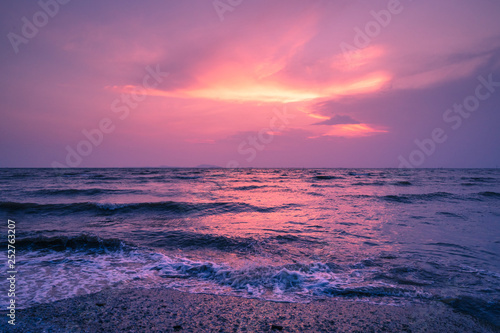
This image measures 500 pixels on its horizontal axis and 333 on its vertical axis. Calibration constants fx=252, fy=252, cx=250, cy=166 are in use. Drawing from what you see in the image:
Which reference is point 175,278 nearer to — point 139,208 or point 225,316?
point 225,316

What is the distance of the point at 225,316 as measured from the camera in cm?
365

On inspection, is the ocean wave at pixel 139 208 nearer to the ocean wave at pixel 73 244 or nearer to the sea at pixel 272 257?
the sea at pixel 272 257

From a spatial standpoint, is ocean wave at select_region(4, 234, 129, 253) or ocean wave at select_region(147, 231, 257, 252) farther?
ocean wave at select_region(147, 231, 257, 252)

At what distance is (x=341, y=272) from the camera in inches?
213

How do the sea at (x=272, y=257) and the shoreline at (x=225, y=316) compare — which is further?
the sea at (x=272, y=257)

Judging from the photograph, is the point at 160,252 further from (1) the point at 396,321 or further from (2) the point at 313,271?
(1) the point at 396,321

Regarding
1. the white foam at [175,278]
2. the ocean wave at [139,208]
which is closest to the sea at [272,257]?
the white foam at [175,278]

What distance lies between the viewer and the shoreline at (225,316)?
11.0 feet

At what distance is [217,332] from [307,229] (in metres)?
6.57

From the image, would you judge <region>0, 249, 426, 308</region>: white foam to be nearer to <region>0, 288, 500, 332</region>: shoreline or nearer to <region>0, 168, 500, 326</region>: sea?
<region>0, 168, 500, 326</region>: sea

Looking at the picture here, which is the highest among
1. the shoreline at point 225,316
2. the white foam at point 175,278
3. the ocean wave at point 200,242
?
the shoreline at point 225,316

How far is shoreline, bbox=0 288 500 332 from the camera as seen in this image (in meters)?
3.37

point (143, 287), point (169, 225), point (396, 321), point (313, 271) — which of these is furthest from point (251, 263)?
point (169, 225)

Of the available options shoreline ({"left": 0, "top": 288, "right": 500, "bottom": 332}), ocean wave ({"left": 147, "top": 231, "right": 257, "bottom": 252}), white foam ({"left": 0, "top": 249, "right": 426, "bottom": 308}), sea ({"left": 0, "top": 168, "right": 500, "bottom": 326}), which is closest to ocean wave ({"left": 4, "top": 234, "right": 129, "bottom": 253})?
sea ({"left": 0, "top": 168, "right": 500, "bottom": 326})
